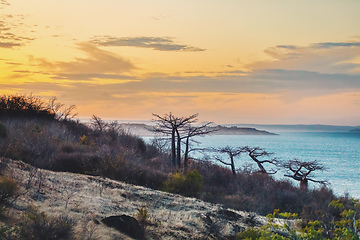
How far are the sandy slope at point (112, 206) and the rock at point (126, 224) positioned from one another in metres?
0.17

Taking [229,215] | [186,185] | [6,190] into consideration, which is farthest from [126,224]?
[186,185]

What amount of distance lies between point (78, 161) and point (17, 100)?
36.8 ft

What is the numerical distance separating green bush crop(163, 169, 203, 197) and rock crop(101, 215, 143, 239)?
7046mm

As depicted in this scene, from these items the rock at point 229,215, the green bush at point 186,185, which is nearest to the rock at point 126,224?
the rock at point 229,215

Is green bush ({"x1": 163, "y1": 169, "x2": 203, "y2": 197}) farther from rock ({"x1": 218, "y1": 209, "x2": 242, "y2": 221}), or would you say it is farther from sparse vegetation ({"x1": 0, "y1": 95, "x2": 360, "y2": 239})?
rock ({"x1": 218, "y1": 209, "x2": 242, "y2": 221})

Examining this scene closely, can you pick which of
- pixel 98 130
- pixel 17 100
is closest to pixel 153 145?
pixel 98 130

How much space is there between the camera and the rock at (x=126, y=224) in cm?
761

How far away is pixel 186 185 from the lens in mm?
14969

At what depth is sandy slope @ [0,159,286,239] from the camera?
25.9ft

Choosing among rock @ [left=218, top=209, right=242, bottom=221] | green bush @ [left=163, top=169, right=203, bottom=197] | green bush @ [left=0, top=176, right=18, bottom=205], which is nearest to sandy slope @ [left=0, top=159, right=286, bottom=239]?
rock @ [left=218, top=209, right=242, bottom=221]

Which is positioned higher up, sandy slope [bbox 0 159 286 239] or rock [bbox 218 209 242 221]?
sandy slope [bbox 0 159 286 239]

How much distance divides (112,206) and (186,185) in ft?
20.5

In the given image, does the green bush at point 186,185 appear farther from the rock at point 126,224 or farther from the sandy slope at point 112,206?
the rock at point 126,224

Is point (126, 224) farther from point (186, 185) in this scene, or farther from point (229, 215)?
point (186, 185)
